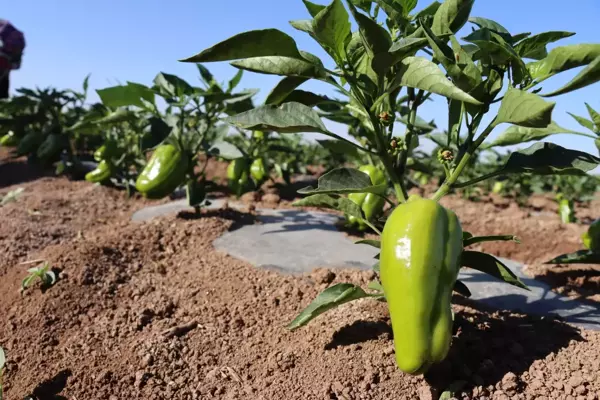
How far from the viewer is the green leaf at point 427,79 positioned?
3.60 ft

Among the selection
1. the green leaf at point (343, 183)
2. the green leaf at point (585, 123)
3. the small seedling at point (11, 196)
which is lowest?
the small seedling at point (11, 196)

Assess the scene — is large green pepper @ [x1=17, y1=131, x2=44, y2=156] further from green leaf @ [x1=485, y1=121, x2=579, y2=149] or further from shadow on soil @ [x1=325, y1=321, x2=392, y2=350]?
green leaf @ [x1=485, y1=121, x2=579, y2=149]

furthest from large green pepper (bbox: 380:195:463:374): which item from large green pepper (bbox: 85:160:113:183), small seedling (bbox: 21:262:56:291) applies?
large green pepper (bbox: 85:160:113:183)

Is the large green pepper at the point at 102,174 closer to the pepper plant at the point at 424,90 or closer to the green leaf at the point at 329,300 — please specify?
the pepper plant at the point at 424,90

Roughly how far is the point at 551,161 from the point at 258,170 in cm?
303

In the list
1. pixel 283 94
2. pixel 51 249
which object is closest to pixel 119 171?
pixel 51 249

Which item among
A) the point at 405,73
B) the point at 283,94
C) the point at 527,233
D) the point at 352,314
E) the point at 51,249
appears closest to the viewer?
the point at 405,73

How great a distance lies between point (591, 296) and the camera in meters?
2.04

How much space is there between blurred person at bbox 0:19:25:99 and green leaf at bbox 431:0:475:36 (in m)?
8.60

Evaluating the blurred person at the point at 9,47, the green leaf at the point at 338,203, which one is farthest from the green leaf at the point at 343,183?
the blurred person at the point at 9,47

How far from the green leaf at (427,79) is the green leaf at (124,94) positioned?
1.65m

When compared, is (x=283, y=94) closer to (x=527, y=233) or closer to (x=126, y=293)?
(x=126, y=293)

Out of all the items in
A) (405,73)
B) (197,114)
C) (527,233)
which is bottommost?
(527,233)

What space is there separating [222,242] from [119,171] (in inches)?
90.6
